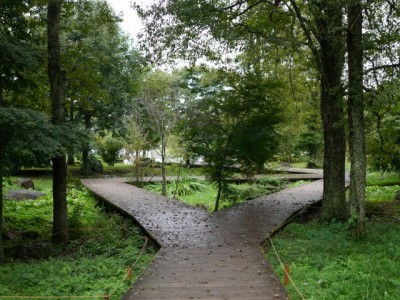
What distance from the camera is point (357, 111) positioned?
8.30 meters

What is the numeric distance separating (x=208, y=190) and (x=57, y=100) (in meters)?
11.7

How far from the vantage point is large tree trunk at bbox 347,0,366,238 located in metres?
8.17

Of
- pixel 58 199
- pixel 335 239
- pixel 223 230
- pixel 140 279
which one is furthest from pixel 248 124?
pixel 140 279

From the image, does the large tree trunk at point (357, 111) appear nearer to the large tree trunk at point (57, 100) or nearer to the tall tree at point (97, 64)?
the tall tree at point (97, 64)

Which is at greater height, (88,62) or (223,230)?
(88,62)

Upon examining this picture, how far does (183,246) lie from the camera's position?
807 cm

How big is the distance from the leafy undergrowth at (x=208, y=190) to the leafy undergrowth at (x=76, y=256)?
411 centimetres

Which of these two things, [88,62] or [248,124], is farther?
[248,124]

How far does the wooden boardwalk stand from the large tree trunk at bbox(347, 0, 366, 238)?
2.07 m

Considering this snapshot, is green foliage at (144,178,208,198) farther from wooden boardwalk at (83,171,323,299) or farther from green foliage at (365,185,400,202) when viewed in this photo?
green foliage at (365,185,400,202)

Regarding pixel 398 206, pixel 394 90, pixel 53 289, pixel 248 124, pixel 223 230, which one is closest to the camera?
pixel 53 289

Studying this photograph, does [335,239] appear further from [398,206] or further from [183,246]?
[398,206]

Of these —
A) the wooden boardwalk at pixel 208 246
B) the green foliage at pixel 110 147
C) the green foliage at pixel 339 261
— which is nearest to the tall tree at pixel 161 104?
the green foliage at pixel 110 147

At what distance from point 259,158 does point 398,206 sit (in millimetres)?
4986
